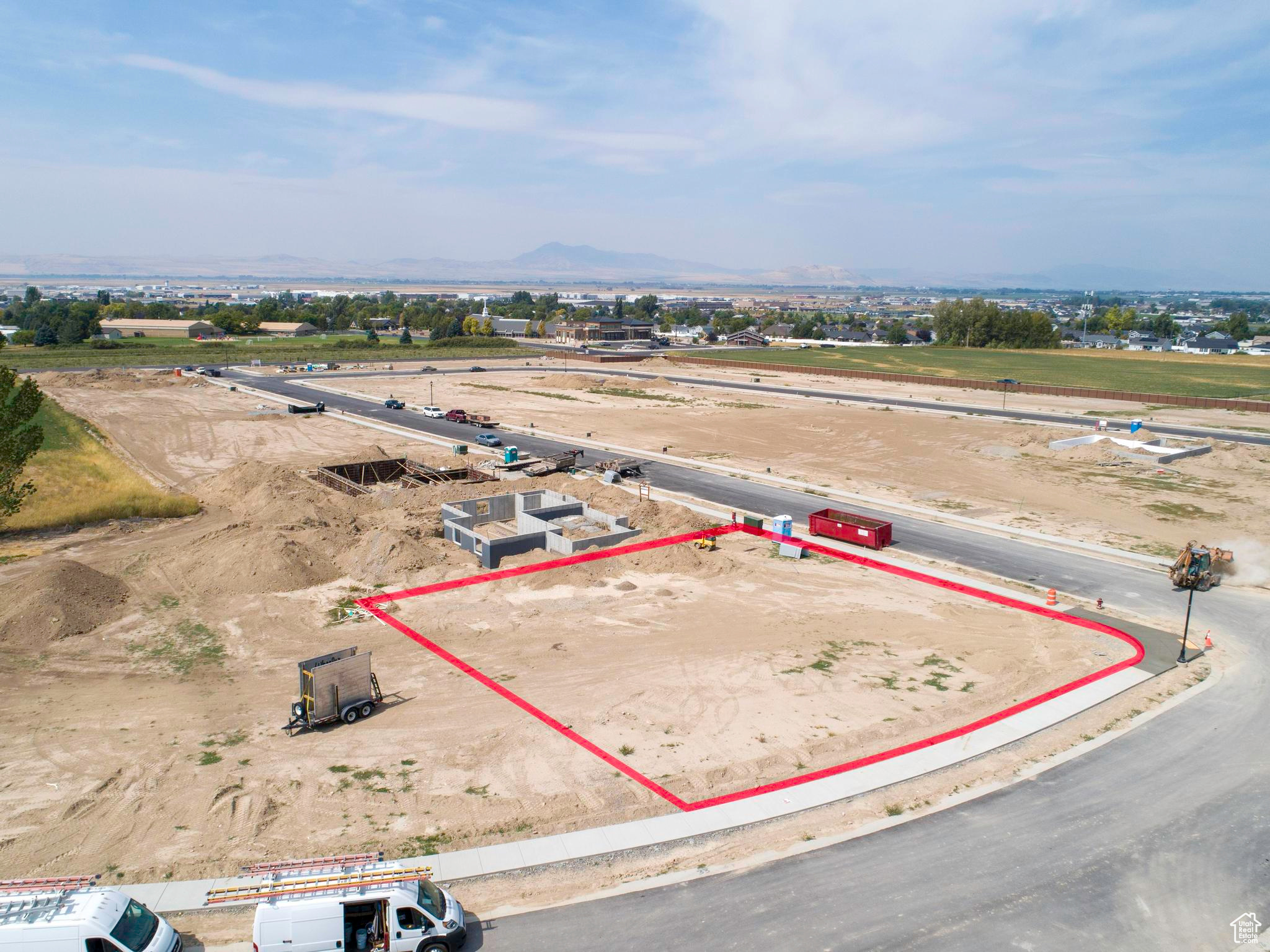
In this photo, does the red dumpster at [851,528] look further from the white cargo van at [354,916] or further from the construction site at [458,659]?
the white cargo van at [354,916]

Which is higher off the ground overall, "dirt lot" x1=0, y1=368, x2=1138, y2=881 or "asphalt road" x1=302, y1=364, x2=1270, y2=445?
"asphalt road" x1=302, y1=364, x2=1270, y2=445

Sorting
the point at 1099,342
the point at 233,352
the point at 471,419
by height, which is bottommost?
the point at 471,419

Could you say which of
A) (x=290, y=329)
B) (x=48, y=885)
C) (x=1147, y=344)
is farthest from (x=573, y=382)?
(x=1147, y=344)

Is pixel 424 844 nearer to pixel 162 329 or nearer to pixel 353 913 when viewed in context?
pixel 353 913

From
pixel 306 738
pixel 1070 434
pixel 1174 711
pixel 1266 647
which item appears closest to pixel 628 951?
pixel 306 738

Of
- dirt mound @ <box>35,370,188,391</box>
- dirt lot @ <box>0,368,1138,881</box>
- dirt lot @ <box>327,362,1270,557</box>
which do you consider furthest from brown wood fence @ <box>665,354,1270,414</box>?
dirt lot @ <box>0,368,1138,881</box>

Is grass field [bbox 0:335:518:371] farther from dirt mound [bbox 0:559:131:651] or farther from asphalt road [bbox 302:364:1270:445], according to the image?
dirt mound [bbox 0:559:131:651]
